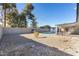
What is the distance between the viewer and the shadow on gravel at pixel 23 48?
262 cm

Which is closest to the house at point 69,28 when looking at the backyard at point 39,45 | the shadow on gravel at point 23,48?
the backyard at point 39,45

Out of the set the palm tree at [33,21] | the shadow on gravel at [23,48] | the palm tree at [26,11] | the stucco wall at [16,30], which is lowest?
the shadow on gravel at [23,48]

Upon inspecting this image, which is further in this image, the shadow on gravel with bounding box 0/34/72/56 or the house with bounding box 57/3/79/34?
the house with bounding box 57/3/79/34

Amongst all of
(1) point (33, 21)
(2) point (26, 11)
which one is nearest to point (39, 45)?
(1) point (33, 21)

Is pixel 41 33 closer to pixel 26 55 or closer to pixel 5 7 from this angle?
pixel 26 55

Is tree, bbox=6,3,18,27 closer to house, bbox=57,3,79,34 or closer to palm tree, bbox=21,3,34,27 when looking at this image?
palm tree, bbox=21,3,34,27

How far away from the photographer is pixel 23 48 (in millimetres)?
2727

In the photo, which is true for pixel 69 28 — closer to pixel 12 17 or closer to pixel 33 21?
pixel 33 21

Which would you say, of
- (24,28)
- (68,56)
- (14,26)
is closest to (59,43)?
(68,56)

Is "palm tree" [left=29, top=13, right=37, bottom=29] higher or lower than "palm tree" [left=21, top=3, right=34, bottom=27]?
lower

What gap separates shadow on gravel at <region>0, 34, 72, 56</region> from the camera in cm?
262

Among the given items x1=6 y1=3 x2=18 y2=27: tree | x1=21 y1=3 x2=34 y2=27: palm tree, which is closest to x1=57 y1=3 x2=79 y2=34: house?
x1=21 y1=3 x2=34 y2=27: palm tree

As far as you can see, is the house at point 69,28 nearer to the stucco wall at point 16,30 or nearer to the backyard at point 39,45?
the backyard at point 39,45

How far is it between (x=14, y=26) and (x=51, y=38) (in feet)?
2.32
